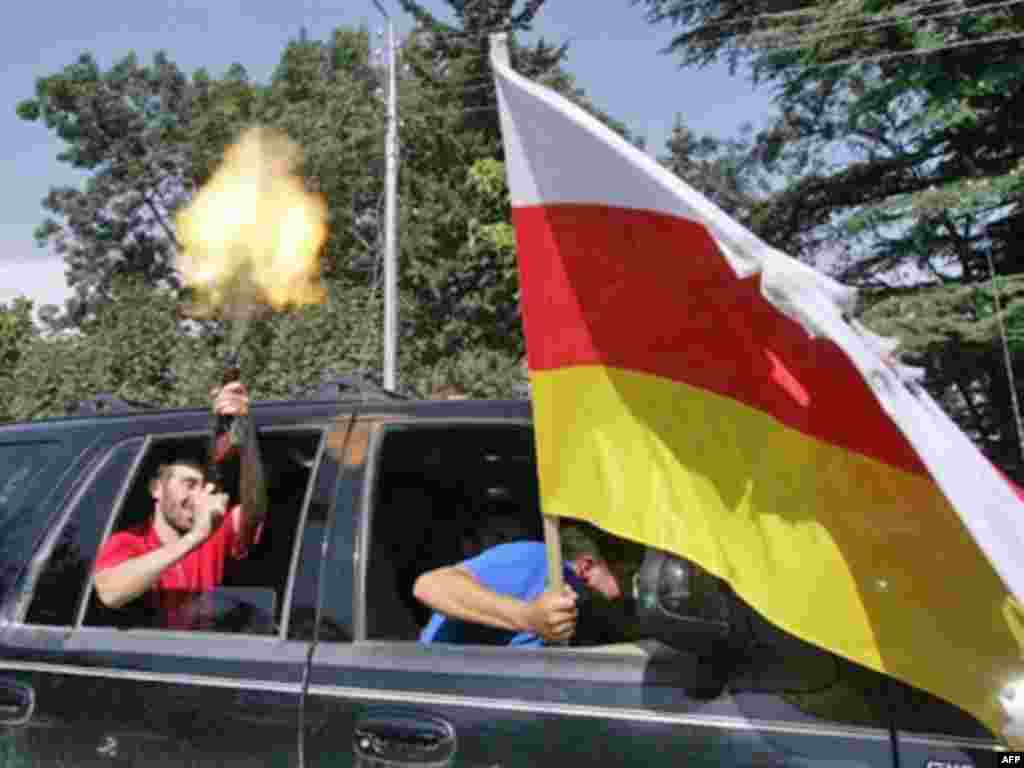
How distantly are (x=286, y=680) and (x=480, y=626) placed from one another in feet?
1.56

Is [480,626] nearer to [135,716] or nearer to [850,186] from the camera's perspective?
[135,716]

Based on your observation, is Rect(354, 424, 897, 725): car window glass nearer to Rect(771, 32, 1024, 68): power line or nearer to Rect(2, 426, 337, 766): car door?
Rect(2, 426, 337, 766): car door

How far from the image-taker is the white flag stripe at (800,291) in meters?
1.84

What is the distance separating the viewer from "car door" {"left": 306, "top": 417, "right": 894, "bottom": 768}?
2.16 metres

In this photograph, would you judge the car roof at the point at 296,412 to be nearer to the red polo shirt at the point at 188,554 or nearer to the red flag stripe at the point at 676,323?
the red polo shirt at the point at 188,554

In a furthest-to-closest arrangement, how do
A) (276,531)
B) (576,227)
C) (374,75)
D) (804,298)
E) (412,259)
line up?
1. (412,259)
2. (374,75)
3. (276,531)
4. (576,227)
5. (804,298)

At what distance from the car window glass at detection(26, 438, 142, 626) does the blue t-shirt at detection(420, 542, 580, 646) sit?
0.99m

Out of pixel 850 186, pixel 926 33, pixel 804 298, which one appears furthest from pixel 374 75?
pixel 804 298

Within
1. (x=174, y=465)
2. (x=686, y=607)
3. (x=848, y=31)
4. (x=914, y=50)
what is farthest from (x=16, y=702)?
(x=848, y=31)

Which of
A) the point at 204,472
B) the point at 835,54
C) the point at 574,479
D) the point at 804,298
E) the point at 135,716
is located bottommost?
the point at 135,716

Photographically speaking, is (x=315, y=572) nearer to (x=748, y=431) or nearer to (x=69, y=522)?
(x=69, y=522)

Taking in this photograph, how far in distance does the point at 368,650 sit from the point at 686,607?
2.70ft

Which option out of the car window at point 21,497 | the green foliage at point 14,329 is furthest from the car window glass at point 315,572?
the green foliage at point 14,329

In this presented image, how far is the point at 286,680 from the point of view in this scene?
8.89ft
